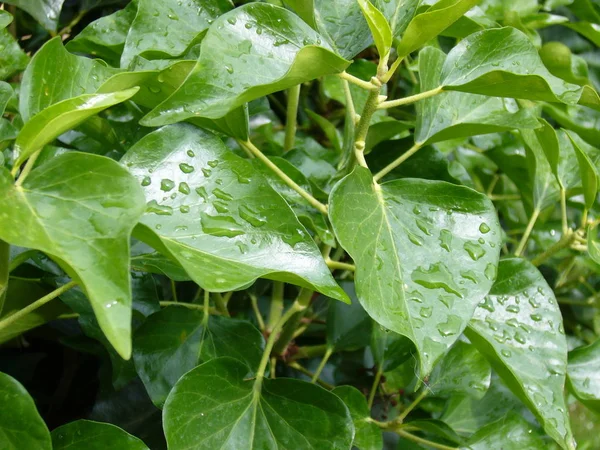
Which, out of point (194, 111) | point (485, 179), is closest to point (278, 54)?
point (194, 111)

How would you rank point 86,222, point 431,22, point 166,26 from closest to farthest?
1. point 86,222
2. point 431,22
3. point 166,26

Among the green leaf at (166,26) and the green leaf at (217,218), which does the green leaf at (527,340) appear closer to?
the green leaf at (217,218)

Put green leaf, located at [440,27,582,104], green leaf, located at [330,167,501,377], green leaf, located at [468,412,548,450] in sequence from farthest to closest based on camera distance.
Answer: green leaf, located at [468,412,548,450]
green leaf, located at [440,27,582,104]
green leaf, located at [330,167,501,377]

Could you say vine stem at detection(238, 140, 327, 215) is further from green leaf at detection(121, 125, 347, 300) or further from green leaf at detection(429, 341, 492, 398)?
green leaf at detection(429, 341, 492, 398)

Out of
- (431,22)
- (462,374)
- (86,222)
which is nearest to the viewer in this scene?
(86,222)

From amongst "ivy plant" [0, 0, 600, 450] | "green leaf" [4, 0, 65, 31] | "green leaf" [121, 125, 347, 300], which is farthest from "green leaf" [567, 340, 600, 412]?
"green leaf" [4, 0, 65, 31]

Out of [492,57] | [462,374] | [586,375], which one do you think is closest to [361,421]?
[462,374]

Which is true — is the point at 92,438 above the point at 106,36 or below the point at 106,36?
below

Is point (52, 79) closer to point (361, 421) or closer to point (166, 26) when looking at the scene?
point (166, 26)
